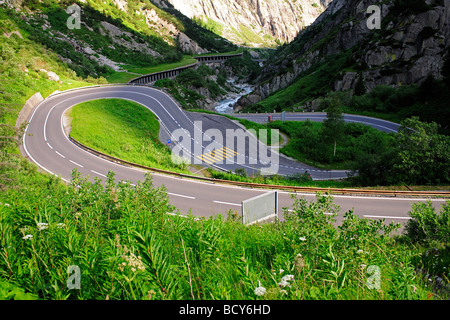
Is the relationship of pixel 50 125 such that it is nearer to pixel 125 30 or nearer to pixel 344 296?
pixel 344 296

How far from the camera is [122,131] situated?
30812 millimetres

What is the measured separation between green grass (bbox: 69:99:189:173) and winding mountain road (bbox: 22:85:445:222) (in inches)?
62.8

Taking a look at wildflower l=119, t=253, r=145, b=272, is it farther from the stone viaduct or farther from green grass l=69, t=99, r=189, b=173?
the stone viaduct

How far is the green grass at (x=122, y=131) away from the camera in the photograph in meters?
27.0

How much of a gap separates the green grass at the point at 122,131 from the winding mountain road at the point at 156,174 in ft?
5.24

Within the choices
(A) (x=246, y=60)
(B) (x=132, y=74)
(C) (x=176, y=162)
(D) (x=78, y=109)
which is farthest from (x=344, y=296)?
(A) (x=246, y=60)

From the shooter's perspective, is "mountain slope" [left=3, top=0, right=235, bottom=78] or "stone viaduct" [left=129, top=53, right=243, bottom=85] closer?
"mountain slope" [left=3, top=0, right=235, bottom=78]

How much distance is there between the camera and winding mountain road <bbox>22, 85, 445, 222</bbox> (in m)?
16.8

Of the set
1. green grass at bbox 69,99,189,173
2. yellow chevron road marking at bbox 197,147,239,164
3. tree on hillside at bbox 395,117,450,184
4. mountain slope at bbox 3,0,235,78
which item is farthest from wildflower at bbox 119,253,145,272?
mountain slope at bbox 3,0,235,78

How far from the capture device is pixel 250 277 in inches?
115

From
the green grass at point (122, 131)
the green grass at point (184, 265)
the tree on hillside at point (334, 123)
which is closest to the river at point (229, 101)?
the tree on hillside at point (334, 123)

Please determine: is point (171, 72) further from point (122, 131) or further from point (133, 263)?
point (133, 263)

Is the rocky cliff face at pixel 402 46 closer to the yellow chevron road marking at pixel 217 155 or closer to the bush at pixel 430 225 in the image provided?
the yellow chevron road marking at pixel 217 155
